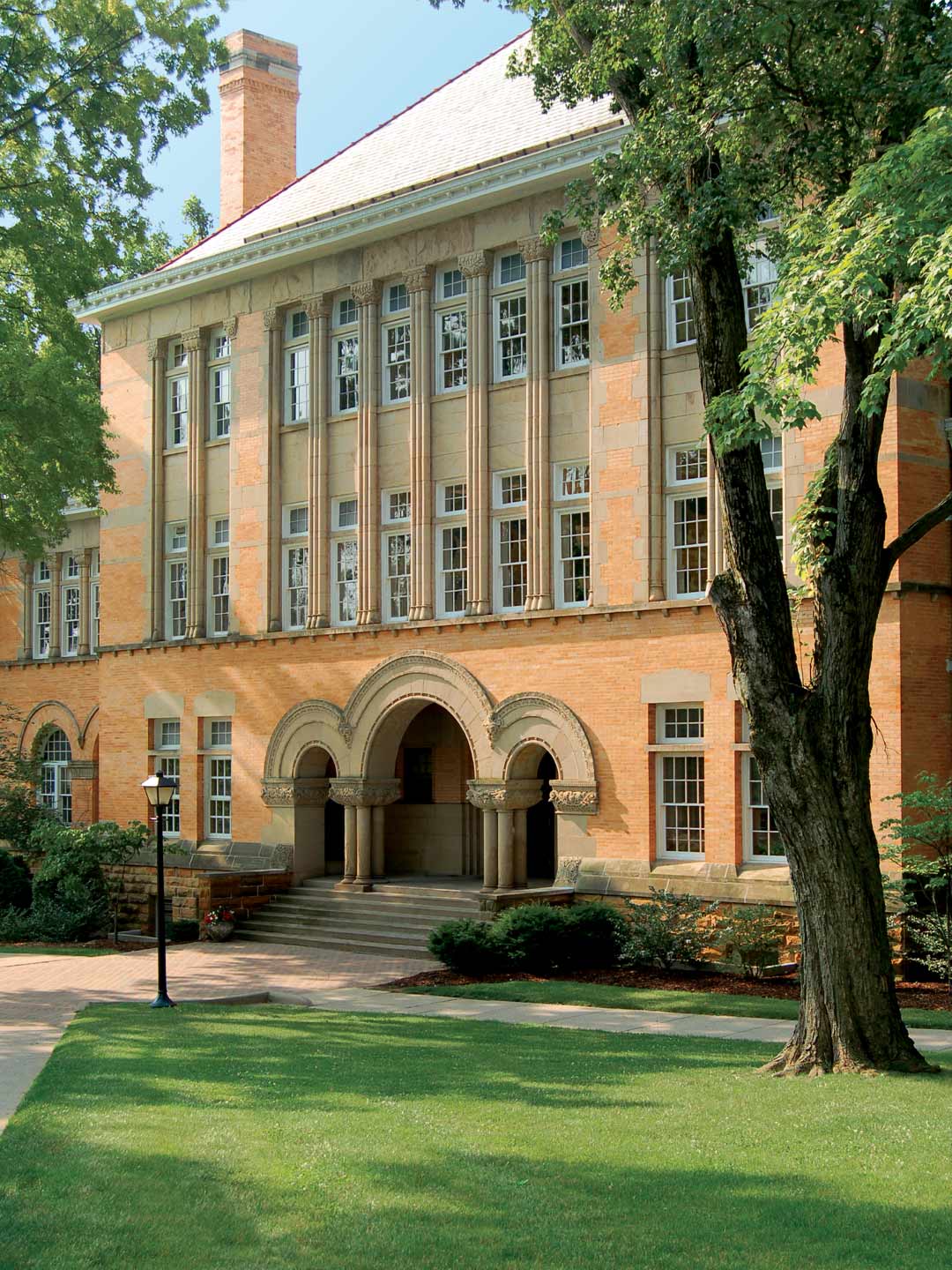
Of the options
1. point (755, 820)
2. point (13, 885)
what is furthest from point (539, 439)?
point (13, 885)

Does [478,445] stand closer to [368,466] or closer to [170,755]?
[368,466]

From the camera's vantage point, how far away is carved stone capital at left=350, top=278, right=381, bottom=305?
27188 millimetres

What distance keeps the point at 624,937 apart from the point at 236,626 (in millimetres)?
11712

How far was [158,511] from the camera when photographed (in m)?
31.5

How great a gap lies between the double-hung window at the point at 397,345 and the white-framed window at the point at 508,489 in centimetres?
283

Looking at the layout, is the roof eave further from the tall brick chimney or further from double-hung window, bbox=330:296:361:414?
the tall brick chimney

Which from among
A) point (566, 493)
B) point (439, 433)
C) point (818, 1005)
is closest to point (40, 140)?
point (439, 433)

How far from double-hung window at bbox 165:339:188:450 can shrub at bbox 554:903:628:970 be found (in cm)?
1520

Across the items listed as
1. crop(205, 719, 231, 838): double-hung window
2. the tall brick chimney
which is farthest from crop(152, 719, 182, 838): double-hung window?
the tall brick chimney

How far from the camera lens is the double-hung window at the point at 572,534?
23.9 m

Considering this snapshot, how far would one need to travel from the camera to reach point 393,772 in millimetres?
27547

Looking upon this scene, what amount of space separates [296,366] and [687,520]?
32.6 feet

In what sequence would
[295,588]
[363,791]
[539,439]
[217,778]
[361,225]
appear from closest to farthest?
[539,439], [361,225], [363,791], [295,588], [217,778]

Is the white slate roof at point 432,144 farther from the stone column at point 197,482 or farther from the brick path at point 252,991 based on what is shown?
the brick path at point 252,991
